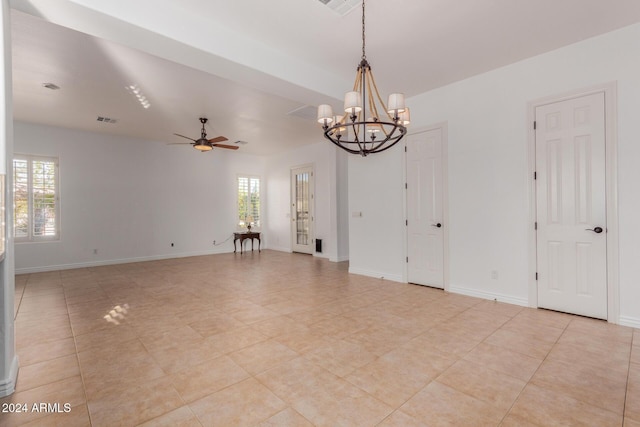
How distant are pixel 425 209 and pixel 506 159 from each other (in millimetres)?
1297

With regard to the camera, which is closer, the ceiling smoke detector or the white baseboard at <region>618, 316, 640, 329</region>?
the white baseboard at <region>618, 316, 640, 329</region>

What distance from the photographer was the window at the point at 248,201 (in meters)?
9.40

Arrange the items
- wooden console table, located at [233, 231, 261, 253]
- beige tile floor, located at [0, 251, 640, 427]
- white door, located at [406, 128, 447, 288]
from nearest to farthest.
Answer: beige tile floor, located at [0, 251, 640, 427]
white door, located at [406, 128, 447, 288]
wooden console table, located at [233, 231, 261, 253]

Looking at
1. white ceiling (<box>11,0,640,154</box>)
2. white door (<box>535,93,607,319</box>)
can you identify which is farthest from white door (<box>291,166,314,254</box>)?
white door (<box>535,93,607,319</box>)

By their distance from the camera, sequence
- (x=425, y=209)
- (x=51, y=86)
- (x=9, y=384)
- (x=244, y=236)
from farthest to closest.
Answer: (x=244, y=236) → (x=425, y=209) → (x=51, y=86) → (x=9, y=384)

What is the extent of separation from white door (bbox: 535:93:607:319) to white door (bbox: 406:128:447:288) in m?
1.24

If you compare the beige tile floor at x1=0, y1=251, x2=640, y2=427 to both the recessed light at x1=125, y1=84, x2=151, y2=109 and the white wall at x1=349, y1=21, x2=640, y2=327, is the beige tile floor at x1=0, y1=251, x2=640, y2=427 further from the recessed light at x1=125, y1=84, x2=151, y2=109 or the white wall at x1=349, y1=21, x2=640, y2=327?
the recessed light at x1=125, y1=84, x2=151, y2=109

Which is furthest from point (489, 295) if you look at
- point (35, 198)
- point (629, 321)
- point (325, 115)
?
point (35, 198)

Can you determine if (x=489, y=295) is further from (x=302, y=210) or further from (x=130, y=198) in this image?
(x=130, y=198)

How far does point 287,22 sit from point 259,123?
3.36 m

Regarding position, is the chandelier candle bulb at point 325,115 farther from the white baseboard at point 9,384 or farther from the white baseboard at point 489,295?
the white baseboard at point 489,295

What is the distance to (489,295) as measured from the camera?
4.09m

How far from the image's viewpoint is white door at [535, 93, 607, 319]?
331cm

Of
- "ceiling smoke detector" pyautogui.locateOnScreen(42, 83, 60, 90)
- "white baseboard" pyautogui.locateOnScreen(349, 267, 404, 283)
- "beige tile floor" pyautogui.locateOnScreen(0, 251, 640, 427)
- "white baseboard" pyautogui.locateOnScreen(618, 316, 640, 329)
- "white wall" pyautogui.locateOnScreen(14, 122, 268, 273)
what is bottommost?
"beige tile floor" pyautogui.locateOnScreen(0, 251, 640, 427)
